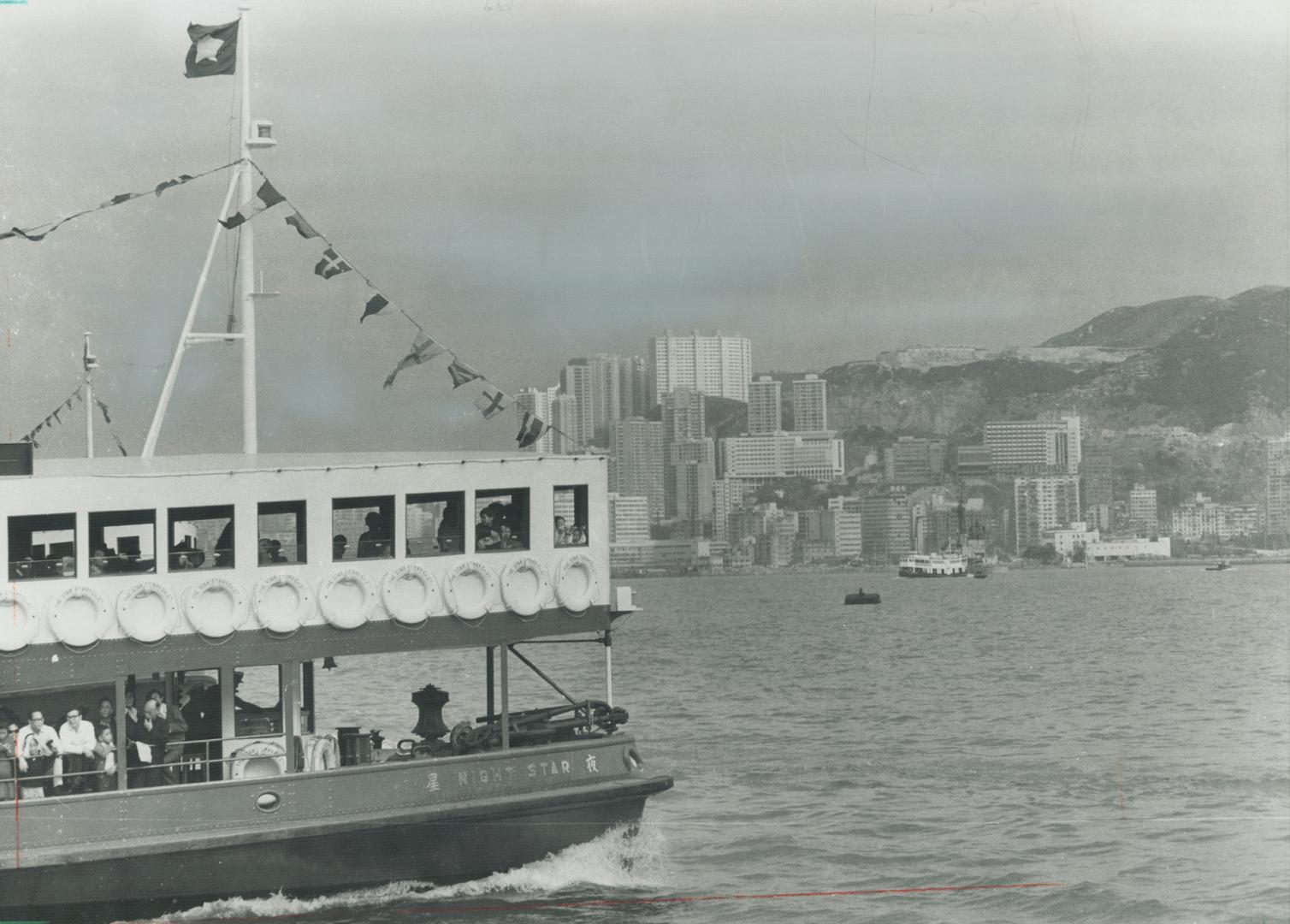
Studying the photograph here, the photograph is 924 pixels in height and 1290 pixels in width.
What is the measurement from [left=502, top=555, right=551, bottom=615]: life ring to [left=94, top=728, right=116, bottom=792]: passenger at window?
15.0ft

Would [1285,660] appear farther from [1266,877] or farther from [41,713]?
[41,713]

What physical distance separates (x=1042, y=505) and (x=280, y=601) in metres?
136

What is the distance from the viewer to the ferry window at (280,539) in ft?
59.4

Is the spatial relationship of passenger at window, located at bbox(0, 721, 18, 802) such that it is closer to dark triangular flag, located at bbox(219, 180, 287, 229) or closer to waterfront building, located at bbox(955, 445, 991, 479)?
dark triangular flag, located at bbox(219, 180, 287, 229)

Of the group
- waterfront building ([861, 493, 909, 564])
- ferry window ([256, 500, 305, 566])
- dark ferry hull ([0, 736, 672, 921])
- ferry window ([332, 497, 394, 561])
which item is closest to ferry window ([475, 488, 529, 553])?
ferry window ([332, 497, 394, 561])

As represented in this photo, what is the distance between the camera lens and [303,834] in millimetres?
17609

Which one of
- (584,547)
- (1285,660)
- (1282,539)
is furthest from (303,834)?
(1282,539)

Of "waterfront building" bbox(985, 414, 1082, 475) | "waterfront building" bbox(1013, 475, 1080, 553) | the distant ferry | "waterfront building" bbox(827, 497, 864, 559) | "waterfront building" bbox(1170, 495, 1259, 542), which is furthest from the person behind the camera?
"waterfront building" bbox(827, 497, 864, 559)

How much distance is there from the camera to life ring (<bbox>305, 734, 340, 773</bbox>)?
1809 cm

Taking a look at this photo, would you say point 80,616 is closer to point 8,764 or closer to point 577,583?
point 8,764

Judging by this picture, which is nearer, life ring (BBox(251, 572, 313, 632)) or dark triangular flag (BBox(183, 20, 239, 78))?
life ring (BBox(251, 572, 313, 632))

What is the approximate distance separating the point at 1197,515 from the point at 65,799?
13720cm

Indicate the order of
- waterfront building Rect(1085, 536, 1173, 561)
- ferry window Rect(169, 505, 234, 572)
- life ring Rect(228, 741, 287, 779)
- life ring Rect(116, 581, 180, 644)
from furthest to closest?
waterfront building Rect(1085, 536, 1173, 561) < life ring Rect(228, 741, 287, 779) < ferry window Rect(169, 505, 234, 572) < life ring Rect(116, 581, 180, 644)

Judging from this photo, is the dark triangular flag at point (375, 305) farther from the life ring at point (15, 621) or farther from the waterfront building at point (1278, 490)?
the waterfront building at point (1278, 490)
